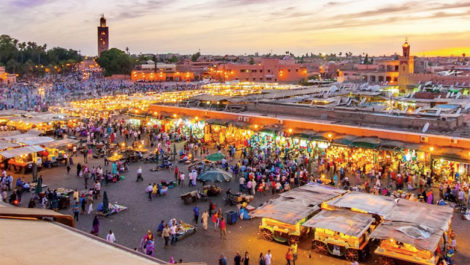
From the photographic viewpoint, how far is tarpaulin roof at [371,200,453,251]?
34.9 feet

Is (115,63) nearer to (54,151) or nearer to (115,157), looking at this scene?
(54,151)

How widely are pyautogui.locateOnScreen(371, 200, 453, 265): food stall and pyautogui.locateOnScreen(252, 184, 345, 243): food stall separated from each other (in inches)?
86.5

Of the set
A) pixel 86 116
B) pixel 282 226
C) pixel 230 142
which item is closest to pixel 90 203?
pixel 282 226

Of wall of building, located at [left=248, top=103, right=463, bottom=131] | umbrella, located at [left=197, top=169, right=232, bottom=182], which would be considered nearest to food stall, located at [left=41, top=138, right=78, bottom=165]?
umbrella, located at [left=197, top=169, right=232, bottom=182]

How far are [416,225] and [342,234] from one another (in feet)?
6.47

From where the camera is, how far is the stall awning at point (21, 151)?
803 inches

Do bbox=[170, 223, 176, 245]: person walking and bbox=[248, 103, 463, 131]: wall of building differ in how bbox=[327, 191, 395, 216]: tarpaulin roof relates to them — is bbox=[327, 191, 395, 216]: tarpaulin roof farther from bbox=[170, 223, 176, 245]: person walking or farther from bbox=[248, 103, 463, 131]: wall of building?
bbox=[248, 103, 463, 131]: wall of building

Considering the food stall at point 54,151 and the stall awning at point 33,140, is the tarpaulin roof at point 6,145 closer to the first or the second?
the stall awning at point 33,140

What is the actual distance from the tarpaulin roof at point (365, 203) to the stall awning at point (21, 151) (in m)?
15.5

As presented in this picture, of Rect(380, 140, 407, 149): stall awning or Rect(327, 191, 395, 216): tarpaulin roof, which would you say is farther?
Rect(380, 140, 407, 149): stall awning

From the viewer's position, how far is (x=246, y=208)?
15188 millimetres

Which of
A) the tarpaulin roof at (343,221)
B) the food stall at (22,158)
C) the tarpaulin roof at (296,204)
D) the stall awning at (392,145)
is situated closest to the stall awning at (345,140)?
the stall awning at (392,145)

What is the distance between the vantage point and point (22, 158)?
2158 centimetres

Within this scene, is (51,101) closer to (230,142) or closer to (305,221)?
(230,142)
